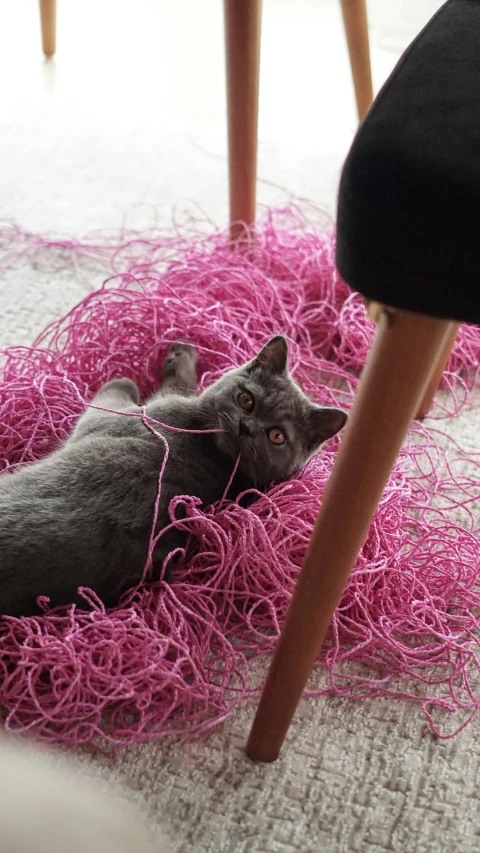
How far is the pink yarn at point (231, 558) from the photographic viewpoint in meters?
0.82

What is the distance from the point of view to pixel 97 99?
1.76 meters

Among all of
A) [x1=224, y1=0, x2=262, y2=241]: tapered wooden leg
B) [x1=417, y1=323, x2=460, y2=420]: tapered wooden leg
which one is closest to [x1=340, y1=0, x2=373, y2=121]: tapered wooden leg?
[x1=224, y1=0, x2=262, y2=241]: tapered wooden leg

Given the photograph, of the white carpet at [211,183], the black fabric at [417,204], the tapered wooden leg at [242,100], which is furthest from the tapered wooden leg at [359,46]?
the black fabric at [417,204]

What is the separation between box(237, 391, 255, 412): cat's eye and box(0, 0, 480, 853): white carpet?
0.33 m

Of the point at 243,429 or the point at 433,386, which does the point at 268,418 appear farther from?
the point at 433,386

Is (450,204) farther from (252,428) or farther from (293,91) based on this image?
(293,91)

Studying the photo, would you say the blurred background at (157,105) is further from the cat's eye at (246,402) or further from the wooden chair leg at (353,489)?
the wooden chair leg at (353,489)

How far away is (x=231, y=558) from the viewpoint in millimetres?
921

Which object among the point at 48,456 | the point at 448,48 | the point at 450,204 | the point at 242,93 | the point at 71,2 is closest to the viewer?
the point at 450,204

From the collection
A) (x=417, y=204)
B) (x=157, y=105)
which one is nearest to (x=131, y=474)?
(x=417, y=204)

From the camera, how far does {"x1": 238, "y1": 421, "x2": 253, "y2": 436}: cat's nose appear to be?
0.95 meters

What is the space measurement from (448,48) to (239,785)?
65 centimetres

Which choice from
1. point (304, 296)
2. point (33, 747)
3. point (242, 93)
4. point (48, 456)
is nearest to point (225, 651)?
point (33, 747)

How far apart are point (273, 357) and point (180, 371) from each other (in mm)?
181
